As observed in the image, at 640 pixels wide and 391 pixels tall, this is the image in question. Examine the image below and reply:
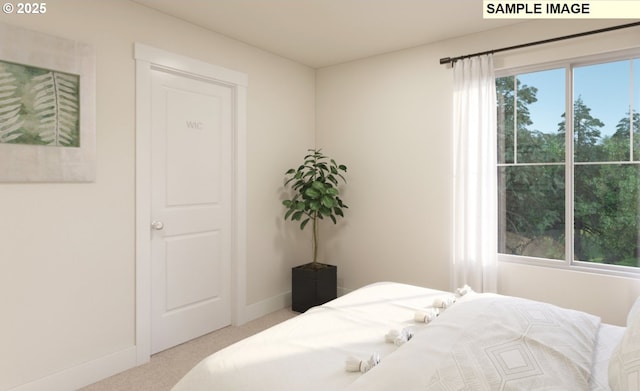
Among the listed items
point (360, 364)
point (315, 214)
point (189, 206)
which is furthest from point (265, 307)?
point (360, 364)

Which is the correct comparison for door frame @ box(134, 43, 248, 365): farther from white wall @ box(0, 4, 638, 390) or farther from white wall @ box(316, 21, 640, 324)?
white wall @ box(316, 21, 640, 324)

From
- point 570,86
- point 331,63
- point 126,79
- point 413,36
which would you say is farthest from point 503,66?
point 126,79

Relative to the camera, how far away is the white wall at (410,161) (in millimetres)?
2811

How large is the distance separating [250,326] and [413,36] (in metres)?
2.96

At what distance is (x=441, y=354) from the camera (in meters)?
1.29

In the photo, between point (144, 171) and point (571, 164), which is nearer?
point (144, 171)

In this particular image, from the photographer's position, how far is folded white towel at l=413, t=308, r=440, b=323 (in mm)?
1741

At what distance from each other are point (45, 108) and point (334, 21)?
210 centimetres

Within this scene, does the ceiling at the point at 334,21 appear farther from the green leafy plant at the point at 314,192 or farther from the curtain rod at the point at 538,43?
the green leafy plant at the point at 314,192

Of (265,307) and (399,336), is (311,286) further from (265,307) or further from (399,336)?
(399,336)

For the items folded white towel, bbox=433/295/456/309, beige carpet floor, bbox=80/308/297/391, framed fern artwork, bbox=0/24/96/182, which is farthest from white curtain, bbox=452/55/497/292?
framed fern artwork, bbox=0/24/96/182

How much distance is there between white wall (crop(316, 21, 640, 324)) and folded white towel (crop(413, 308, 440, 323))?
162cm

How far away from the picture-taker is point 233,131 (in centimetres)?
344

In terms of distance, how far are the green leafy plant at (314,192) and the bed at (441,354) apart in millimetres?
1877
